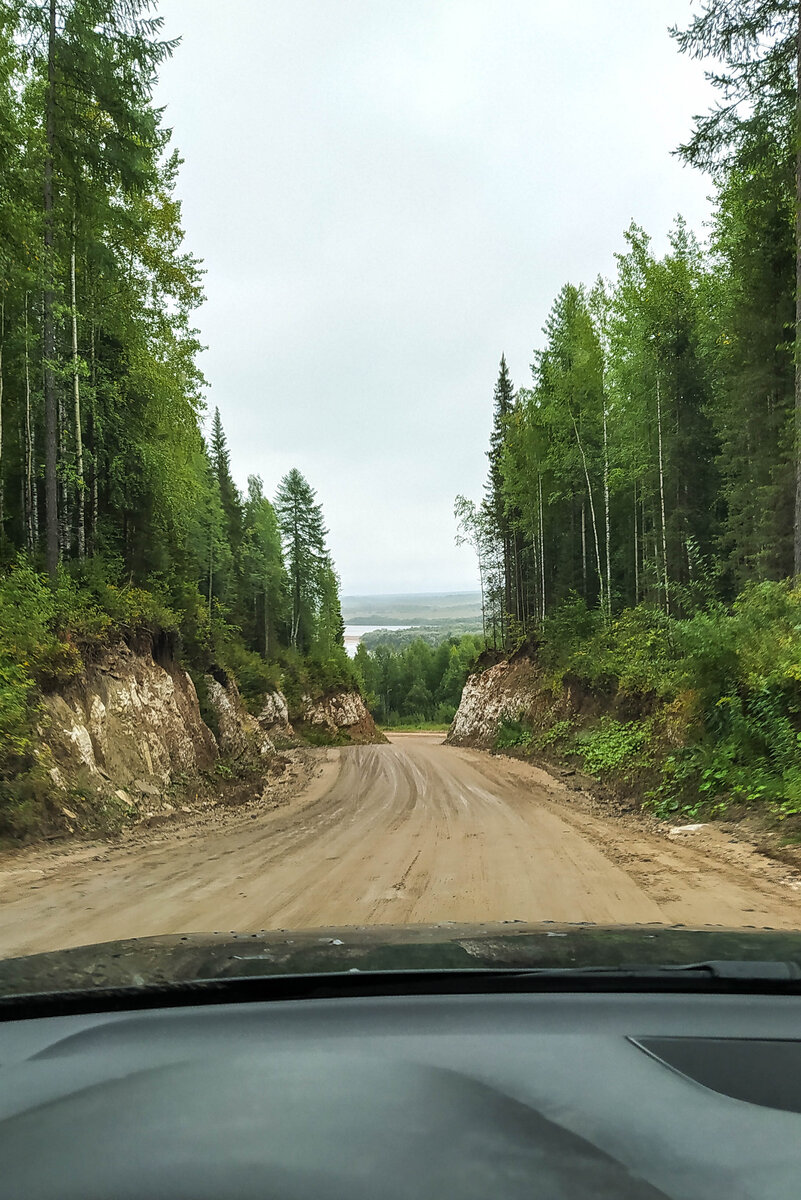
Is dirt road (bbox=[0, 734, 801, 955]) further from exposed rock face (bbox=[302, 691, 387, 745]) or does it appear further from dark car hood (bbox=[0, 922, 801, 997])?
exposed rock face (bbox=[302, 691, 387, 745])

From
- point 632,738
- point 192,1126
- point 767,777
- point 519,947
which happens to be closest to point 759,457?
point 632,738

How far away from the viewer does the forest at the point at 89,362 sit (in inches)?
479

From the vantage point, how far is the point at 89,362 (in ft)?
60.9

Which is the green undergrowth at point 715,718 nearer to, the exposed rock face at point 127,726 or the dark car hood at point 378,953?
the dark car hood at point 378,953

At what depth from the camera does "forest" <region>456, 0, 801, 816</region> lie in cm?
1102

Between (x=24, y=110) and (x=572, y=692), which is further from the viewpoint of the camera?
(x=572, y=692)

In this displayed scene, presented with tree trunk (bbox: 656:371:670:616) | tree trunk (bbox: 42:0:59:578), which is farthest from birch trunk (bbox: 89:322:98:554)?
tree trunk (bbox: 656:371:670:616)

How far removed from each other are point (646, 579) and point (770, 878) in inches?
767

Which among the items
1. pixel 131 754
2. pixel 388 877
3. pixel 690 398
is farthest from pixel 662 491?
pixel 388 877

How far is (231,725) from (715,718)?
42.9 feet

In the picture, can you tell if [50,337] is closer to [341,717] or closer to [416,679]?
[341,717]

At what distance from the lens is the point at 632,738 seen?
1494cm

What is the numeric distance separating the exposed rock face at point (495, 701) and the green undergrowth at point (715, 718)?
8.85 metres

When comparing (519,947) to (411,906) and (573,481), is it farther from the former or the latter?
(573,481)
